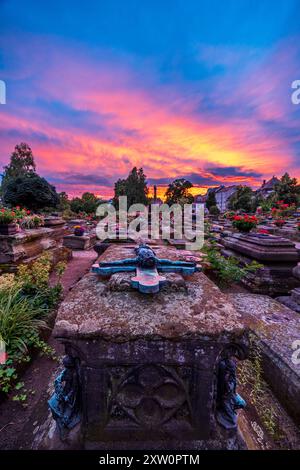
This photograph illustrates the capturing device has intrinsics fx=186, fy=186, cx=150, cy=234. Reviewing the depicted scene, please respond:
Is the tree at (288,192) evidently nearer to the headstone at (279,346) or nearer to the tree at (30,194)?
the tree at (30,194)

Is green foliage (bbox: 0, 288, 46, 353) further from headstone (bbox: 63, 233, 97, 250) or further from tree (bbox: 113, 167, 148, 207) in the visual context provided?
tree (bbox: 113, 167, 148, 207)

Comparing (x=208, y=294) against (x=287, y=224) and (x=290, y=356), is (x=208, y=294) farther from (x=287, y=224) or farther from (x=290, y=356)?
(x=287, y=224)

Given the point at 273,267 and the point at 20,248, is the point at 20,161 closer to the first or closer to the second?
the point at 20,248

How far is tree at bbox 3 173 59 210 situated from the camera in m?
10.3

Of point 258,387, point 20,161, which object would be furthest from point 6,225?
point 20,161

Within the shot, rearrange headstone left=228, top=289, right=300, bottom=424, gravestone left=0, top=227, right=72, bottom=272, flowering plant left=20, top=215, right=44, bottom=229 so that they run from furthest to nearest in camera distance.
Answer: flowering plant left=20, top=215, right=44, bottom=229
gravestone left=0, top=227, right=72, bottom=272
headstone left=228, top=289, right=300, bottom=424

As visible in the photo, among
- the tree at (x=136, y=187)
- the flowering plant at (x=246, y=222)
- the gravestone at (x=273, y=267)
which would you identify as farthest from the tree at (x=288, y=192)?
the gravestone at (x=273, y=267)

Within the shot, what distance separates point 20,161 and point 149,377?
31.8 metres

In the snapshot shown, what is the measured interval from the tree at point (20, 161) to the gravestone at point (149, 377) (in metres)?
29.3

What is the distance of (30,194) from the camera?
33.9ft

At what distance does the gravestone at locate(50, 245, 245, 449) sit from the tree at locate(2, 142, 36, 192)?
29.3 meters

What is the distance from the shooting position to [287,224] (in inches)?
436

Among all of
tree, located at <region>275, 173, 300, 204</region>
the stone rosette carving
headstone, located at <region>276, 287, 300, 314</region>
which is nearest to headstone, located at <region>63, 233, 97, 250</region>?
headstone, located at <region>276, 287, 300, 314</region>

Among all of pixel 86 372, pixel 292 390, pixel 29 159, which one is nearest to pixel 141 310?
pixel 86 372
